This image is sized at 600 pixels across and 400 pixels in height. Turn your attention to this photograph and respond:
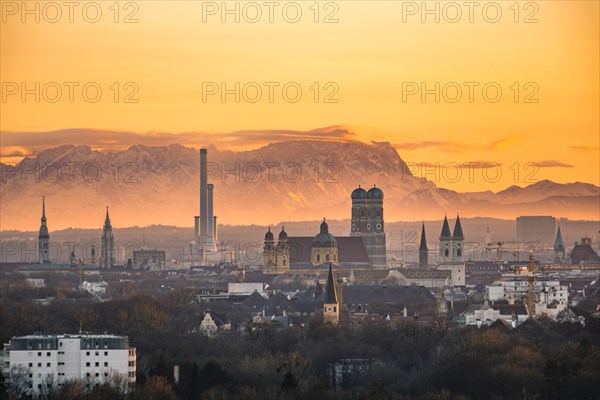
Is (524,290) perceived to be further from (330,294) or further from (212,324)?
(212,324)

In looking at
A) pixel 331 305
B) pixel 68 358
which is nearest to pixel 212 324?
pixel 331 305

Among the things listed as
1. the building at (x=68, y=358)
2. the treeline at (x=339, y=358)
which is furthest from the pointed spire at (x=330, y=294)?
the building at (x=68, y=358)

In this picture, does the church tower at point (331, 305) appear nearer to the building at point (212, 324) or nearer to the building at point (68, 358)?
the building at point (212, 324)

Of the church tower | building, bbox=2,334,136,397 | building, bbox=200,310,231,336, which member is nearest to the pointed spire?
the church tower

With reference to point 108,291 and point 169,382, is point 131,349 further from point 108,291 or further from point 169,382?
point 108,291

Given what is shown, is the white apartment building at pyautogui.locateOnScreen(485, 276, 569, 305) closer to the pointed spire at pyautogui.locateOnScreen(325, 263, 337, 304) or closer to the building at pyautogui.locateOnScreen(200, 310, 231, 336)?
the pointed spire at pyautogui.locateOnScreen(325, 263, 337, 304)

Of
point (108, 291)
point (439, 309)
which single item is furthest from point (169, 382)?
point (108, 291)
